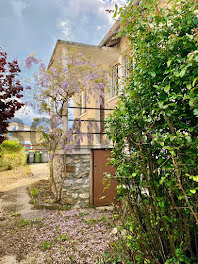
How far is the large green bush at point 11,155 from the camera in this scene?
9.51m

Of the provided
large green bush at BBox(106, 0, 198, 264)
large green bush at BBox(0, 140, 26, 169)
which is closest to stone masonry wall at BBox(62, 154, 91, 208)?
large green bush at BBox(106, 0, 198, 264)

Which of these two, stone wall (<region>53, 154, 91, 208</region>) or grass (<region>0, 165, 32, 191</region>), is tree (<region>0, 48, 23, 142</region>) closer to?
stone wall (<region>53, 154, 91, 208</region>)

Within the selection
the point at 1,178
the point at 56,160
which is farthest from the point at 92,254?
the point at 1,178

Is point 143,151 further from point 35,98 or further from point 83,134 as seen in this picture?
point 35,98

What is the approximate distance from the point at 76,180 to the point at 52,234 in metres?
1.64

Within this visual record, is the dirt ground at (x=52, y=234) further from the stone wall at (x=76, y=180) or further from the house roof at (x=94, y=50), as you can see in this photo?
the house roof at (x=94, y=50)

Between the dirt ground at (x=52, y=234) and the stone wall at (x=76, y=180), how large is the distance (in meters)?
0.33

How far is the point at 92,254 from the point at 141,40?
2741mm

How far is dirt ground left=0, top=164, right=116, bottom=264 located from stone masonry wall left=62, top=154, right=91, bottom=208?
1.06ft

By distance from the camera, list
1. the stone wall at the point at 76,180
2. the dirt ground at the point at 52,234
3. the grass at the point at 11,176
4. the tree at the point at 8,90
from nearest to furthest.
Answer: the dirt ground at the point at 52,234
the tree at the point at 8,90
the stone wall at the point at 76,180
the grass at the point at 11,176

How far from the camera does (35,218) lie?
404cm

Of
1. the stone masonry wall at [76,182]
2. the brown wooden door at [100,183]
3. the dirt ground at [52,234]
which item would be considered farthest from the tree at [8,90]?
the brown wooden door at [100,183]

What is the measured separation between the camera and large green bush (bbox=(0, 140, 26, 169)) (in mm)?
9508

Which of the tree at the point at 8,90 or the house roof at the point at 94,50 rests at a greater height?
the house roof at the point at 94,50
